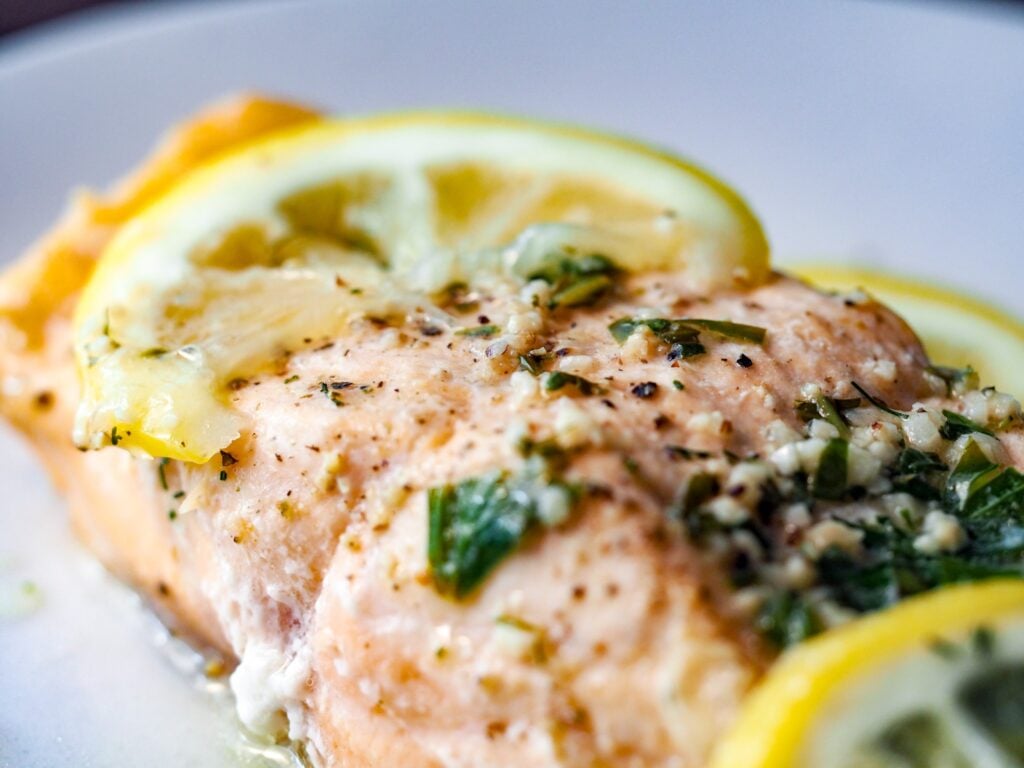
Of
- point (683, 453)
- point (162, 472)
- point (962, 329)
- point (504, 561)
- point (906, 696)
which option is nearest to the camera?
point (906, 696)

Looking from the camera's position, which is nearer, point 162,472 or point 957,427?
point 957,427

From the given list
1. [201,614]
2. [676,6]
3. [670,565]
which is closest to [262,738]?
[201,614]

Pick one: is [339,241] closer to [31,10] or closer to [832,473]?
[832,473]

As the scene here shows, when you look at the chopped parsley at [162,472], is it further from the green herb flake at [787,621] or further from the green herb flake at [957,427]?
the green herb flake at [957,427]

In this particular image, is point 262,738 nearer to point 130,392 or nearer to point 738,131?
point 130,392

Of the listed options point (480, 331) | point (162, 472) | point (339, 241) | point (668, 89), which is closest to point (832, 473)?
point (480, 331)
